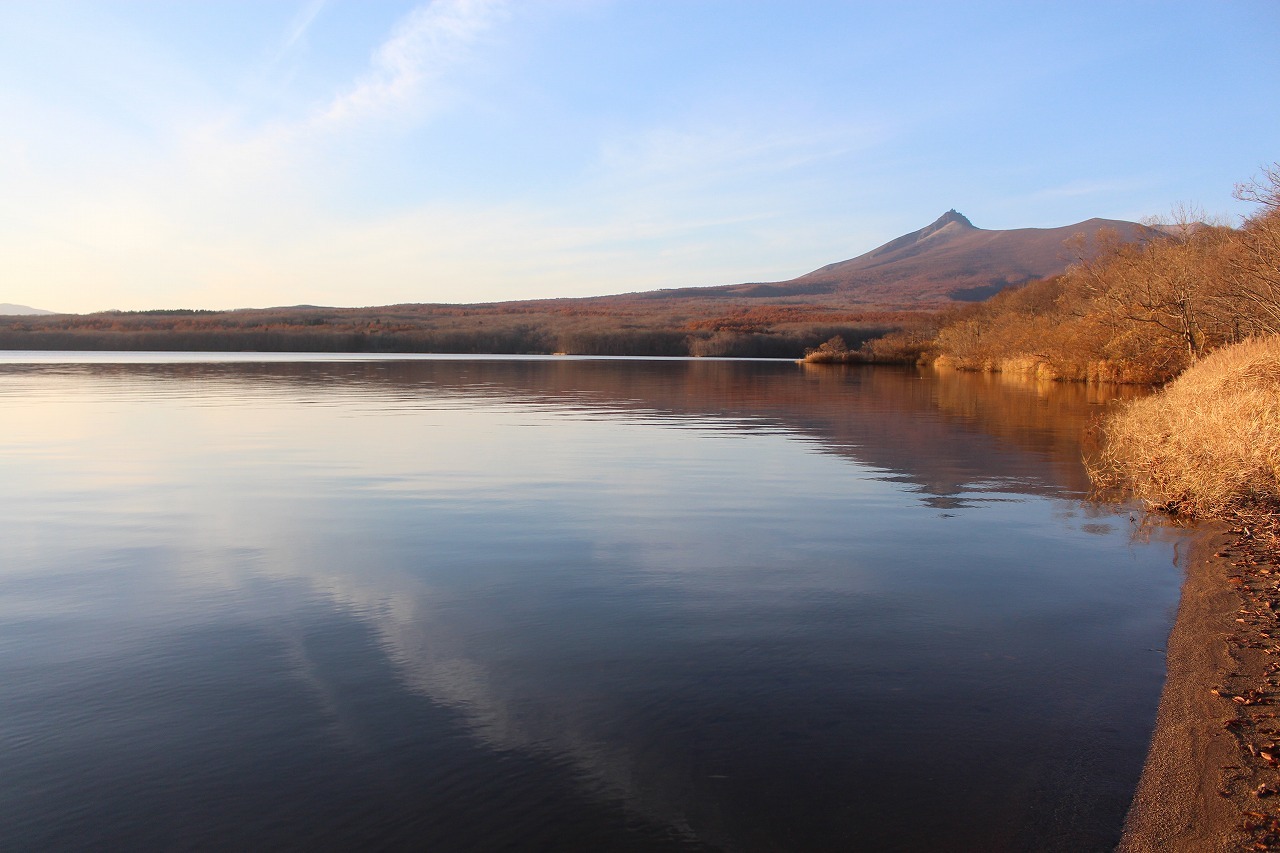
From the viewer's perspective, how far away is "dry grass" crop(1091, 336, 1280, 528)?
1049cm

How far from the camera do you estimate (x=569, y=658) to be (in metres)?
6.13

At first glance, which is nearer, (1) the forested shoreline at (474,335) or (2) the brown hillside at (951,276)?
(1) the forested shoreline at (474,335)

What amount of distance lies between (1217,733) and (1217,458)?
Result: 283 inches

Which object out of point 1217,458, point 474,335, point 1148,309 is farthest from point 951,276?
point 1217,458

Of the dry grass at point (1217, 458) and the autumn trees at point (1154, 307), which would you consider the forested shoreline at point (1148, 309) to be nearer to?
the autumn trees at point (1154, 307)

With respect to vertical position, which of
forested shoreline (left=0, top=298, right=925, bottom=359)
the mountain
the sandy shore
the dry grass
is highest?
the mountain

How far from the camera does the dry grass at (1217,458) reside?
1049 centimetres

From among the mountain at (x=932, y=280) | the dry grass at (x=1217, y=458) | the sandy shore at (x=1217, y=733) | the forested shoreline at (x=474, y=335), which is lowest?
the sandy shore at (x=1217, y=733)

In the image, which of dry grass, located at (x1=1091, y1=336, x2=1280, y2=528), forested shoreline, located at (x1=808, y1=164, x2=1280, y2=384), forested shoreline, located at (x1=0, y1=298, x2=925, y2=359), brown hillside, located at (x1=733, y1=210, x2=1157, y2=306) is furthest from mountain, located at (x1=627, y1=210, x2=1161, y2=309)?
dry grass, located at (x1=1091, y1=336, x2=1280, y2=528)

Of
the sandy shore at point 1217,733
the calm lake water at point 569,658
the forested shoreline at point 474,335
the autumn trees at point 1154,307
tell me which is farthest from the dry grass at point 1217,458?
the forested shoreline at point 474,335

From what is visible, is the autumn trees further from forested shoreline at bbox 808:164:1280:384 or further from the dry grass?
the dry grass

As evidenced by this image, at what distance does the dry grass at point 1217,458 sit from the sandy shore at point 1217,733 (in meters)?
3.13

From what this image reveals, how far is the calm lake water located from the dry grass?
100 cm

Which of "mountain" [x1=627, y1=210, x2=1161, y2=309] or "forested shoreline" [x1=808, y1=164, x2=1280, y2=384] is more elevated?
"mountain" [x1=627, y1=210, x2=1161, y2=309]
